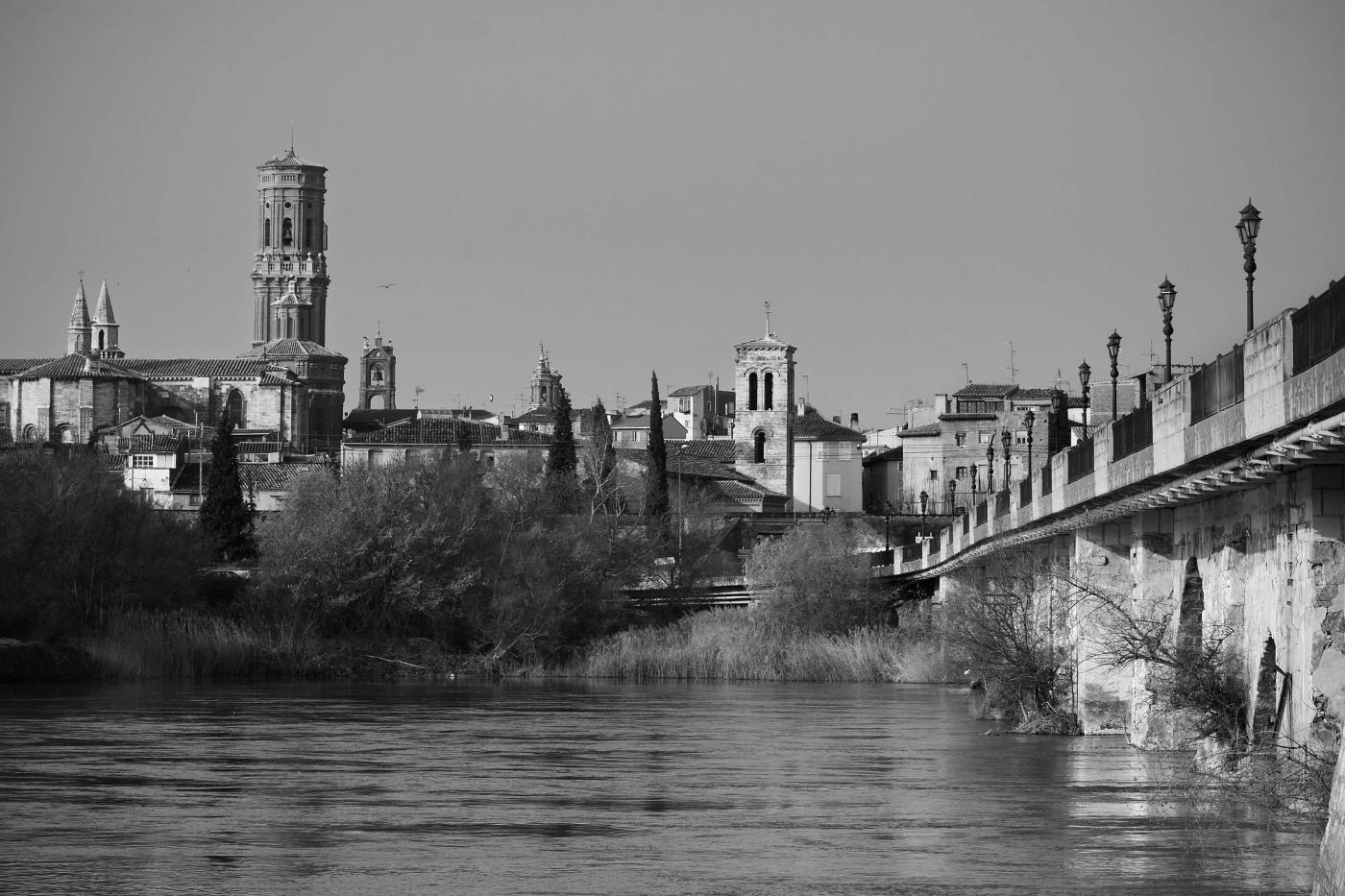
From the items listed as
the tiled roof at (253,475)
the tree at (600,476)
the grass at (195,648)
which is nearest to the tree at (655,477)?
the tree at (600,476)

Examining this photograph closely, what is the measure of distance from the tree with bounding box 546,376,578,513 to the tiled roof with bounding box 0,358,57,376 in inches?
3260

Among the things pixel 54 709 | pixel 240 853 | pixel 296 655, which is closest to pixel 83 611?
pixel 296 655

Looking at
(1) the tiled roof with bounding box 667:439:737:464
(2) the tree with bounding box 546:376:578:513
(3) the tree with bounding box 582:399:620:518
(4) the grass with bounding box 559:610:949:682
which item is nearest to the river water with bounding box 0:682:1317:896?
(4) the grass with bounding box 559:610:949:682

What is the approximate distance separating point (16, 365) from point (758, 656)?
131m

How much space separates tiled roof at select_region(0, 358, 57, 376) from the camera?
18688 centimetres

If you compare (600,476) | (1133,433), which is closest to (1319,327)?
(1133,433)

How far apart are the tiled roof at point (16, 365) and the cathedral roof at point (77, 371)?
572 centimetres

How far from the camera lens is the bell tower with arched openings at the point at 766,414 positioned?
507 ft

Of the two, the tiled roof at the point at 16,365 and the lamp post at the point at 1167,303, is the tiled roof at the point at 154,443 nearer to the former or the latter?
the tiled roof at the point at 16,365

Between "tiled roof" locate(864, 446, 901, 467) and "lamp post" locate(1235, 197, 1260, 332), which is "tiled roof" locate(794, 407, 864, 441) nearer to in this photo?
"tiled roof" locate(864, 446, 901, 467)

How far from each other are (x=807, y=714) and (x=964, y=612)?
728cm

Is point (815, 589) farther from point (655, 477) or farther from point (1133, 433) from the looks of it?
point (1133, 433)

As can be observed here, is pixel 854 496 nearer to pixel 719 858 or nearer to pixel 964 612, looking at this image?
pixel 964 612

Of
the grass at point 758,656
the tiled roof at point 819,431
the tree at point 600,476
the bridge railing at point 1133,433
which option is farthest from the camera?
the tiled roof at point 819,431
